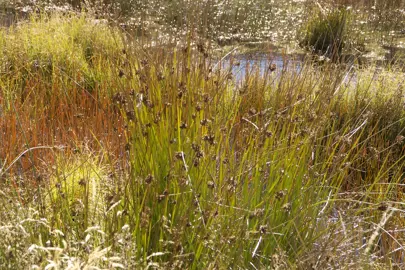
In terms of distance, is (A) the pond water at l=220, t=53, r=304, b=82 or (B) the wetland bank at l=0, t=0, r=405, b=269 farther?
(A) the pond water at l=220, t=53, r=304, b=82

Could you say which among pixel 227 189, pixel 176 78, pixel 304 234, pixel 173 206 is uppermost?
pixel 176 78

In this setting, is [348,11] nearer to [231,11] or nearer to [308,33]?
[308,33]

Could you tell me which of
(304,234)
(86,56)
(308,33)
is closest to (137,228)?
(304,234)

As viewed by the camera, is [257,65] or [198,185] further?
[257,65]

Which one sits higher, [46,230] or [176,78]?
[176,78]

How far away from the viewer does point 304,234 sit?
95.3 inches

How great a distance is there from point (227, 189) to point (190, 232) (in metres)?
0.28

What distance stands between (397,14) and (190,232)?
24.4 feet

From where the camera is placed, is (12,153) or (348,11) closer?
(12,153)

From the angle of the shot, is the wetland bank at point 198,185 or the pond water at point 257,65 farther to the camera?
the pond water at point 257,65

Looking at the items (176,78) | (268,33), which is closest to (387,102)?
(176,78)

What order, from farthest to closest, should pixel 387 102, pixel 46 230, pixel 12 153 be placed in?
pixel 387 102 → pixel 12 153 → pixel 46 230

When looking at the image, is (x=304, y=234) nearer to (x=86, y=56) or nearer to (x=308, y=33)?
(x=86, y=56)

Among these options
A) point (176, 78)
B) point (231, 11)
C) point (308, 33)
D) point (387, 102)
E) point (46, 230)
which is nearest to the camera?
point (46, 230)
